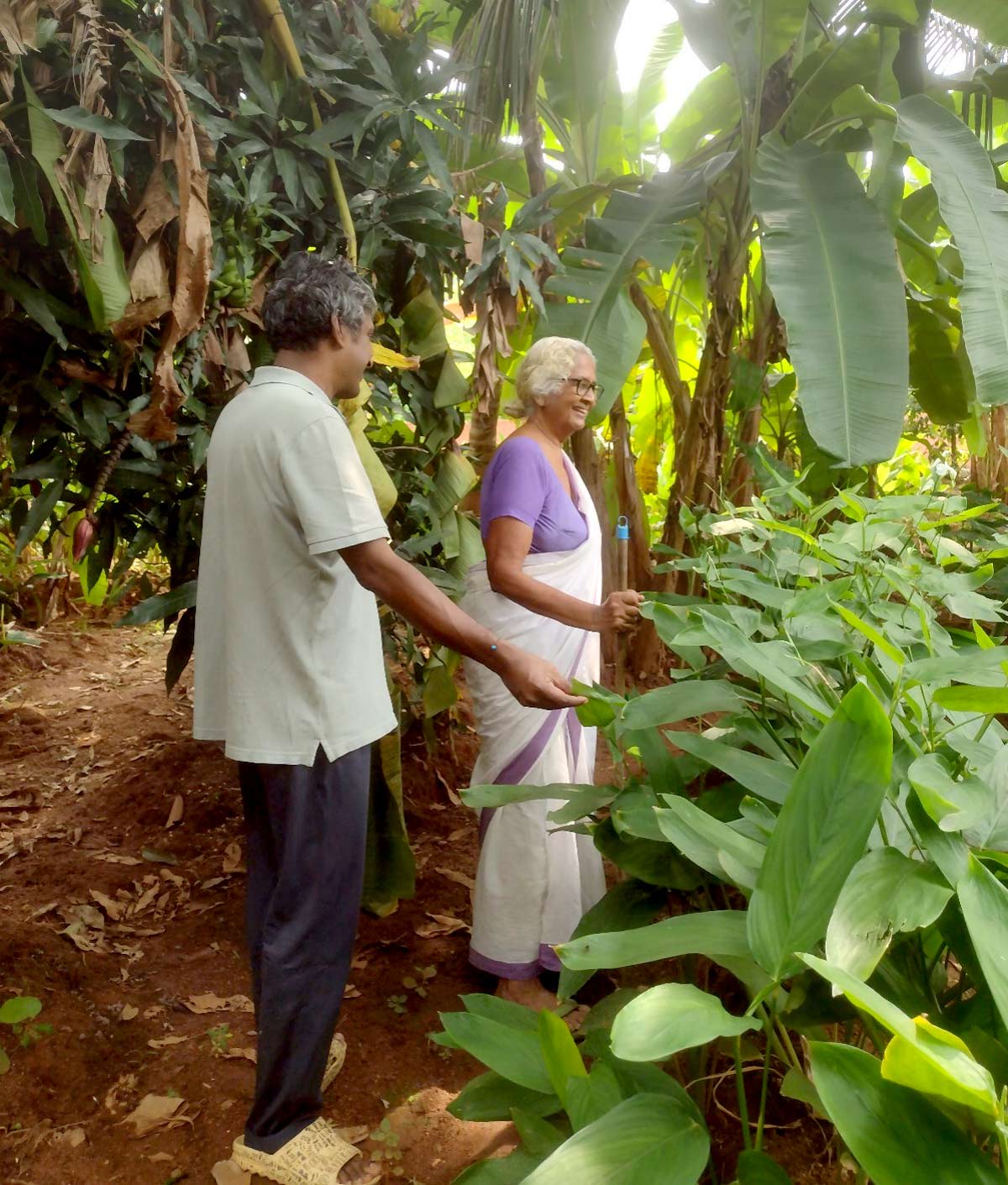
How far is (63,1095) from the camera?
6.67ft

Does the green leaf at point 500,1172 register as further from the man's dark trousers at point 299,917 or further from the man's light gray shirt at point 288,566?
the man's light gray shirt at point 288,566

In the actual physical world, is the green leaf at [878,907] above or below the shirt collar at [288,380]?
below

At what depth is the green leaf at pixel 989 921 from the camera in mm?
823

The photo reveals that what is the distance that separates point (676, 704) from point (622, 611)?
0.68 m

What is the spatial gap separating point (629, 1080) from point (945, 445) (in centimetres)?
624

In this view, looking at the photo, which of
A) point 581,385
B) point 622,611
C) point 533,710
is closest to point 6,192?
point 581,385

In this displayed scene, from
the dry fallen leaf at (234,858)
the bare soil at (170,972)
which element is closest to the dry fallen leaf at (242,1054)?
the bare soil at (170,972)

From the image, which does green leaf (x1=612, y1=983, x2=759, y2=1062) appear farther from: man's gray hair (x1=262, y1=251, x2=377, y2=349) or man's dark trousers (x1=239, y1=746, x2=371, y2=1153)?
man's gray hair (x1=262, y1=251, x2=377, y2=349)

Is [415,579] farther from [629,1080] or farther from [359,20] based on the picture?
[359,20]

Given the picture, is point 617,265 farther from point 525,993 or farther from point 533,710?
point 525,993

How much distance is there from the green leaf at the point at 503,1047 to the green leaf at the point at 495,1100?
0.23ft

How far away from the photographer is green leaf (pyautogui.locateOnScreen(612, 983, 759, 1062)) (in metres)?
0.80

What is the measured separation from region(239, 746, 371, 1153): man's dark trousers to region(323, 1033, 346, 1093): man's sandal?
1.00 feet

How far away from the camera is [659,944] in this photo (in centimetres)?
97
